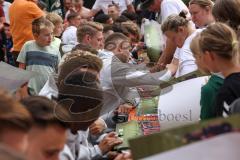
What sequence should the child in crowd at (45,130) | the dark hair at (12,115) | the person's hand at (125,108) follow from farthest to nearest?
the person's hand at (125,108) < the child in crowd at (45,130) < the dark hair at (12,115)

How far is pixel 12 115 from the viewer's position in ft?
7.90

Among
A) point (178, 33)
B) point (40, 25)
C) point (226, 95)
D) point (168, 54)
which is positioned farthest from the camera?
point (40, 25)

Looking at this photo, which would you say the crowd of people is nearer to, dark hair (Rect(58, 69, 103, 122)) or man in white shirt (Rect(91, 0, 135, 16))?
dark hair (Rect(58, 69, 103, 122))

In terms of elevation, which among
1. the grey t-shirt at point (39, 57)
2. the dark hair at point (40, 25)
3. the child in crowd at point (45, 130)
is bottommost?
the grey t-shirt at point (39, 57)

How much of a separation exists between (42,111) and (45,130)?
0.56 feet

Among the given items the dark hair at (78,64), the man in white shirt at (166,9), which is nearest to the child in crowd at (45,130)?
the dark hair at (78,64)

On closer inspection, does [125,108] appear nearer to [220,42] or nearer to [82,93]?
[82,93]

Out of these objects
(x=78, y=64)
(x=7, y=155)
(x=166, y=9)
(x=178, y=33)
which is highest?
(x=7, y=155)

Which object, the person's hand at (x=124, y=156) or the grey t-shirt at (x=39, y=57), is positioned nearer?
the person's hand at (x=124, y=156)

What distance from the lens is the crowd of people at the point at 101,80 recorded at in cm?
281

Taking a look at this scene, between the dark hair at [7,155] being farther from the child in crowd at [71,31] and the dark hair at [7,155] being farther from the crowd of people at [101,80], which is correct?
the child in crowd at [71,31]

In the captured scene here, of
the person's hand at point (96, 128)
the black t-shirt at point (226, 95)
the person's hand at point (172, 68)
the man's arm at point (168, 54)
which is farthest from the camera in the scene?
the man's arm at point (168, 54)

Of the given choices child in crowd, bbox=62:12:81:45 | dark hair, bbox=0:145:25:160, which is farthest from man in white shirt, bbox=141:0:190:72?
dark hair, bbox=0:145:25:160

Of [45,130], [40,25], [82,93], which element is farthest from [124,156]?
[40,25]
